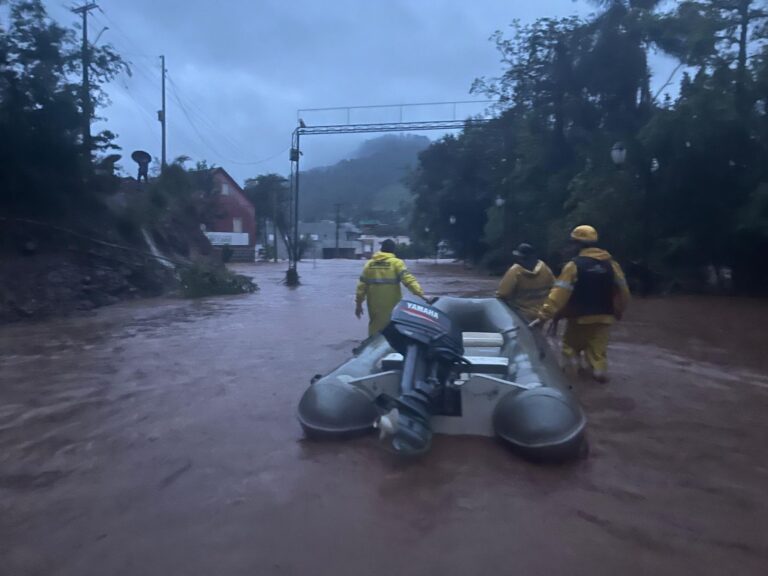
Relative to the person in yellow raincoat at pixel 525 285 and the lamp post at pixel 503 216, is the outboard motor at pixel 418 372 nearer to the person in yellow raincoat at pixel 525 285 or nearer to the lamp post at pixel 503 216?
the person in yellow raincoat at pixel 525 285

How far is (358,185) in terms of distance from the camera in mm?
180125

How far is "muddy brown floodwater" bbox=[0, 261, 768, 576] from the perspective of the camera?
4.18m

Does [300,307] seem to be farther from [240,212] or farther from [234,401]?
[240,212]

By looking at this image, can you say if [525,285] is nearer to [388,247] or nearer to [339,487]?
[388,247]

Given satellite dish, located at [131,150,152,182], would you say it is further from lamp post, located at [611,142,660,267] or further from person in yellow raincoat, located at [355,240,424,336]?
person in yellow raincoat, located at [355,240,424,336]

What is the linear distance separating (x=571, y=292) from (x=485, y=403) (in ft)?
7.39

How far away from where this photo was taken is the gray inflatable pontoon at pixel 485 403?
5.42 metres

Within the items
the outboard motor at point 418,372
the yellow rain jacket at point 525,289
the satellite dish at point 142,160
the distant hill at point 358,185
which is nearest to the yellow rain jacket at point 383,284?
the yellow rain jacket at point 525,289

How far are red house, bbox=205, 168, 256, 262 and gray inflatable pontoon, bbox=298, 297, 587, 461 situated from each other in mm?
50940

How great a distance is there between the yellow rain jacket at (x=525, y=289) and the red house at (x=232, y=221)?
48614 millimetres

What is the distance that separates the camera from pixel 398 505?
192 inches

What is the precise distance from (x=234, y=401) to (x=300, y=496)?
120 inches

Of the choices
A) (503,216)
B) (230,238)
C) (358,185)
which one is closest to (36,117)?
(503,216)

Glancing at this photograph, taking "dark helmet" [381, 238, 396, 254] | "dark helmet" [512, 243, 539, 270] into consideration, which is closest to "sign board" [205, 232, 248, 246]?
"dark helmet" [381, 238, 396, 254]
